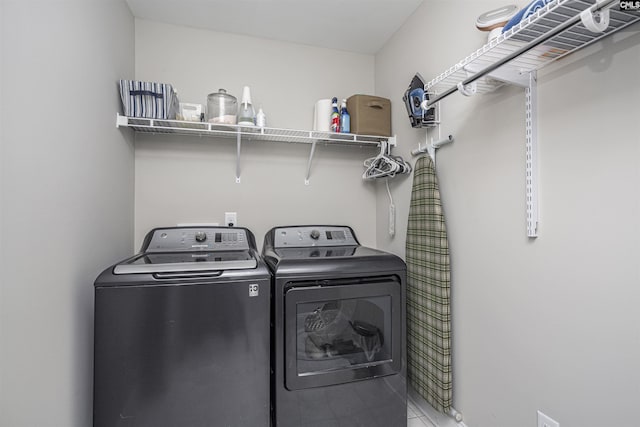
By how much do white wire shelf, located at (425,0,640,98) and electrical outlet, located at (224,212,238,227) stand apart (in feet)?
5.15

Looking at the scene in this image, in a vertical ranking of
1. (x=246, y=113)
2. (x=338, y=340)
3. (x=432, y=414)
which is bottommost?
(x=432, y=414)

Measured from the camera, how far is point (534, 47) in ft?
2.91

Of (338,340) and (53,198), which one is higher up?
(53,198)

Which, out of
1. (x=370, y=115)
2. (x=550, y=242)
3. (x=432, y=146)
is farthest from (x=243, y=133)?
(x=550, y=242)

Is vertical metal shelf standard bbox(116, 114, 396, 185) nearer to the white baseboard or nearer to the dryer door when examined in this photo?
the dryer door

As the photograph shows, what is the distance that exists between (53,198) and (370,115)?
179 centimetres

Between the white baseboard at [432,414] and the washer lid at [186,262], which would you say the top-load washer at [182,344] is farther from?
the white baseboard at [432,414]

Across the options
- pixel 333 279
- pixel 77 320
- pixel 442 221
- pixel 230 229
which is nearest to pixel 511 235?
pixel 442 221

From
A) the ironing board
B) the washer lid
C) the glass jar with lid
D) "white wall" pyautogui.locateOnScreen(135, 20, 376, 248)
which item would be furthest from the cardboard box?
the washer lid

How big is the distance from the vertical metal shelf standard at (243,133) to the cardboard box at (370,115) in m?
0.05

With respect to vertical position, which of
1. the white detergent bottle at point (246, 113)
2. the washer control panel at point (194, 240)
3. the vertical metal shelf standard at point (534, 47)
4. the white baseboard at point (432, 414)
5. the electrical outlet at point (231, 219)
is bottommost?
the white baseboard at point (432, 414)

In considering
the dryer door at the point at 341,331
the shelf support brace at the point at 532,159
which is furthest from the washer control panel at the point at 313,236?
the shelf support brace at the point at 532,159

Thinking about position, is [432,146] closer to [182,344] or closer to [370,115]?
[370,115]

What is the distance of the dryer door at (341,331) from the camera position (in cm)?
138
